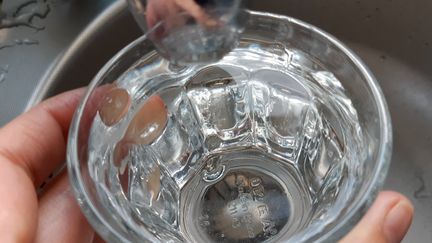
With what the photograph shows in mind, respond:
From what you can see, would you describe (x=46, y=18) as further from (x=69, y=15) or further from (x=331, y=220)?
(x=331, y=220)

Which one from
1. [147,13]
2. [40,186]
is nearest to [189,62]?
[147,13]

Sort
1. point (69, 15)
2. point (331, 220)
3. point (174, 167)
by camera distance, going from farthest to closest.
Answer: point (69, 15), point (174, 167), point (331, 220)

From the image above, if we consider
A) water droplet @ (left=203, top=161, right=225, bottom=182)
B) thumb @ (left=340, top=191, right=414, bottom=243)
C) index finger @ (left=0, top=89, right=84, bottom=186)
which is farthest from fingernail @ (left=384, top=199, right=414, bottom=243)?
index finger @ (left=0, top=89, right=84, bottom=186)

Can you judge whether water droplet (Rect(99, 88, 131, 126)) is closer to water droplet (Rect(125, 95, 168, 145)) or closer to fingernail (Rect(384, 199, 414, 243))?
water droplet (Rect(125, 95, 168, 145))

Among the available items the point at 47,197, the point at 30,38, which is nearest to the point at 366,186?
the point at 47,197

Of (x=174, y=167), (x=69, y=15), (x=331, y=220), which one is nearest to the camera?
(x=331, y=220)

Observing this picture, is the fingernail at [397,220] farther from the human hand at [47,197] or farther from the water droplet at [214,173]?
the water droplet at [214,173]

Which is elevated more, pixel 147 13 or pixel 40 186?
pixel 147 13

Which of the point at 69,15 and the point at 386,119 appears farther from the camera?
the point at 69,15
